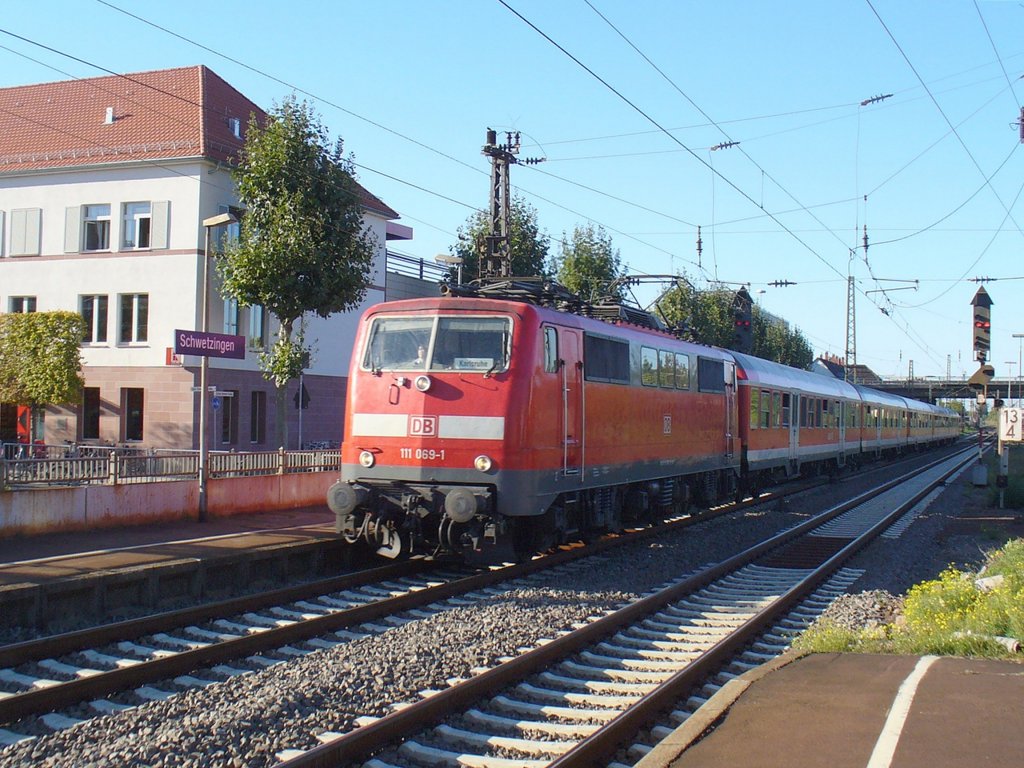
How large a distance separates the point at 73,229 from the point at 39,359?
6597 mm

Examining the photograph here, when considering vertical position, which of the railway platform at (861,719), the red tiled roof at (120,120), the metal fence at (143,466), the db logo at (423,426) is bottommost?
the railway platform at (861,719)

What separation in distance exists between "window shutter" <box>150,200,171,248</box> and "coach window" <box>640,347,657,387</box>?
19185mm

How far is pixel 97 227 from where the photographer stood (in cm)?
3130

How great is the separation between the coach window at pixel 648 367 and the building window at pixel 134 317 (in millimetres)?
19365

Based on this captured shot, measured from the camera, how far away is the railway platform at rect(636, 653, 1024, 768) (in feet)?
→ 17.1

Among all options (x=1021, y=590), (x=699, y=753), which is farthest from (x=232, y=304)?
(x=699, y=753)

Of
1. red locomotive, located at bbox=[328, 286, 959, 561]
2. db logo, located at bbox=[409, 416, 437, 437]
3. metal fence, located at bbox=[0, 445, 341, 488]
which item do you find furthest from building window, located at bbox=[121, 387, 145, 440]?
db logo, located at bbox=[409, 416, 437, 437]

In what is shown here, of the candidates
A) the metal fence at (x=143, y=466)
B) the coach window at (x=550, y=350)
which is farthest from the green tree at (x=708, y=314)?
the coach window at (x=550, y=350)

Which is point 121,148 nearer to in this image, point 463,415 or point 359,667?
point 463,415

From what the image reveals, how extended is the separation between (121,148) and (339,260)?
10405 millimetres

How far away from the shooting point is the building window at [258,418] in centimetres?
3200

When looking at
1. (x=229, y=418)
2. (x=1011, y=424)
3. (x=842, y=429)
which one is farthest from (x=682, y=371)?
(x=842, y=429)

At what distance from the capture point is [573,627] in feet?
31.6

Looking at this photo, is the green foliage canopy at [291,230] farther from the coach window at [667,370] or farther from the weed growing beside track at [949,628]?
the weed growing beside track at [949,628]
